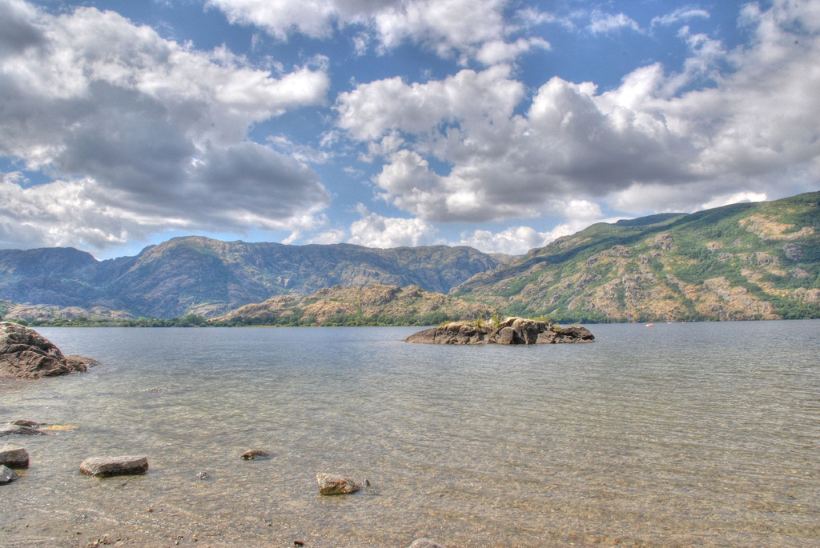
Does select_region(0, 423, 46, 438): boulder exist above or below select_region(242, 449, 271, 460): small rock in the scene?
above

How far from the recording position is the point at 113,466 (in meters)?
22.9

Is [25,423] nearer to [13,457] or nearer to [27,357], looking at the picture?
[13,457]

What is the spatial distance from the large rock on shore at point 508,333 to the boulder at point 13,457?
135 meters

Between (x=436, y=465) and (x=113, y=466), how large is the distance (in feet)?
53.1

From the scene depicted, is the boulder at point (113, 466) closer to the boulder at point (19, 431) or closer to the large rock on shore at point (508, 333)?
the boulder at point (19, 431)

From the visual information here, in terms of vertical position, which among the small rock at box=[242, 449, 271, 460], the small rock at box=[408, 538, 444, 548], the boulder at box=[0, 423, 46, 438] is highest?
the small rock at box=[408, 538, 444, 548]

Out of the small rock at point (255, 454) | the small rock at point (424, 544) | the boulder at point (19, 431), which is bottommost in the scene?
the small rock at point (255, 454)

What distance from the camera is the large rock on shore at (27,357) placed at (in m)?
63.8

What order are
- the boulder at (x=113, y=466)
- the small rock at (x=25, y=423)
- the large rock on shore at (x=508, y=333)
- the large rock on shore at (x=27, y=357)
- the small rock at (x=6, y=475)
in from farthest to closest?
the large rock on shore at (x=508, y=333) → the large rock on shore at (x=27, y=357) → the small rock at (x=25, y=423) → the boulder at (x=113, y=466) → the small rock at (x=6, y=475)

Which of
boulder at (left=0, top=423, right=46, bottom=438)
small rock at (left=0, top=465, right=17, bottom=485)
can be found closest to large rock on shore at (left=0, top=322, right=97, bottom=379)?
boulder at (left=0, top=423, right=46, bottom=438)

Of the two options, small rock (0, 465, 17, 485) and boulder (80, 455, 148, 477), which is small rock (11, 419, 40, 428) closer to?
small rock (0, 465, 17, 485)

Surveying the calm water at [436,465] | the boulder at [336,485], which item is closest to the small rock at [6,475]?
the calm water at [436,465]

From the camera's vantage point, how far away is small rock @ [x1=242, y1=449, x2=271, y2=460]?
26.0 metres

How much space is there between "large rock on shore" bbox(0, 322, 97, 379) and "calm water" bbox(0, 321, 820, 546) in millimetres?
15685
